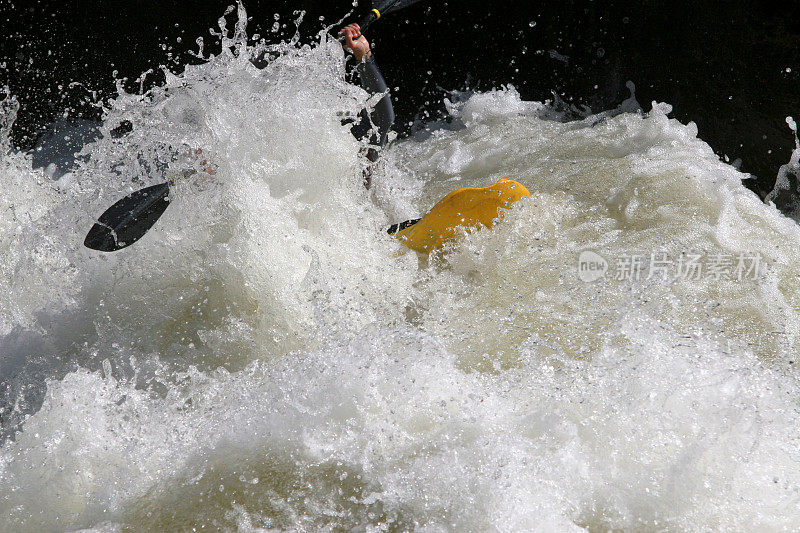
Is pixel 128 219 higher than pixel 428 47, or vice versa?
pixel 428 47

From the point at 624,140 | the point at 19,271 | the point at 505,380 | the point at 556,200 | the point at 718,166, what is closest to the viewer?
the point at 505,380

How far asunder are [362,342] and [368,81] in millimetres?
1579

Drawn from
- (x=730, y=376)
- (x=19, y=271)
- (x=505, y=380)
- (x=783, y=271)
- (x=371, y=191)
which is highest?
(x=19, y=271)

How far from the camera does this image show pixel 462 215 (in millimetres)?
2215

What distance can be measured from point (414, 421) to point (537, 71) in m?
3.09

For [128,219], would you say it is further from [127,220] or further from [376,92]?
[376,92]

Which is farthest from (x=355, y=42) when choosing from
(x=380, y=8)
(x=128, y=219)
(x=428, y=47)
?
(x=428, y=47)

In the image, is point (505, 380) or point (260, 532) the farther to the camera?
point (505, 380)

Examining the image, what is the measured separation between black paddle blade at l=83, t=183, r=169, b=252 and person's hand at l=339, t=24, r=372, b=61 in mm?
1065

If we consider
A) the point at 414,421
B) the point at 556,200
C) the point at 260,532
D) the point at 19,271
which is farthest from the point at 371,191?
the point at 260,532

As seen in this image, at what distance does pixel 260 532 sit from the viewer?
116cm

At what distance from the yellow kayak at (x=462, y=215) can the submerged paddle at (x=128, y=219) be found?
80 centimetres

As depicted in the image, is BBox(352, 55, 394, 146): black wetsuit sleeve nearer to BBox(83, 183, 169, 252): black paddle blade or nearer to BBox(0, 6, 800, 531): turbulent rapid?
BBox(0, 6, 800, 531): turbulent rapid

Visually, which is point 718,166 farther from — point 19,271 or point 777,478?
point 19,271
